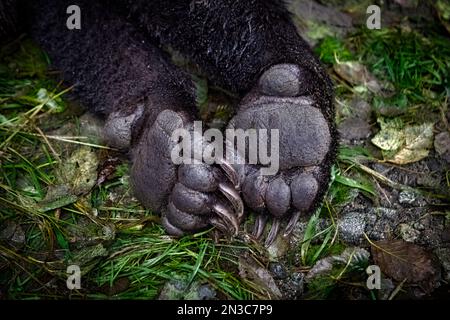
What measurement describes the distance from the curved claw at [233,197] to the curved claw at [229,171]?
27mm

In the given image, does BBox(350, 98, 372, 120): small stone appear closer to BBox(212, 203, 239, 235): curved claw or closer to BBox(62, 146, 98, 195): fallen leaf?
BBox(212, 203, 239, 235): curved claw

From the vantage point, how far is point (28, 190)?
2.32m

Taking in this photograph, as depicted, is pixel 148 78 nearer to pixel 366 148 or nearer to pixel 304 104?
pixel 304 104

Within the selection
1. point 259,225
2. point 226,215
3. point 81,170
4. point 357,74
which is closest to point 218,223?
point 226,215

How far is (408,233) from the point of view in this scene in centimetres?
215

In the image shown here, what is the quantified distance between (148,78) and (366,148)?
3.56 ft

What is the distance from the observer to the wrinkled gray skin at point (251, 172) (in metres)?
1.90

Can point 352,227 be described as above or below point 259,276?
above

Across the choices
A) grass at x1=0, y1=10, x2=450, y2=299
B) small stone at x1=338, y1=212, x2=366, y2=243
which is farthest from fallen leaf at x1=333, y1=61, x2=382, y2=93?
small stone at x1=338, y1=212, x2=366, y2=243

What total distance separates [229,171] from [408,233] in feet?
2.68

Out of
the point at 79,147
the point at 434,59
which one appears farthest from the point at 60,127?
the point at 434,59

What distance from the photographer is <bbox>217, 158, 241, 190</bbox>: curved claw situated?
1.92 m

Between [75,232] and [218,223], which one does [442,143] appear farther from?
[75,232]
